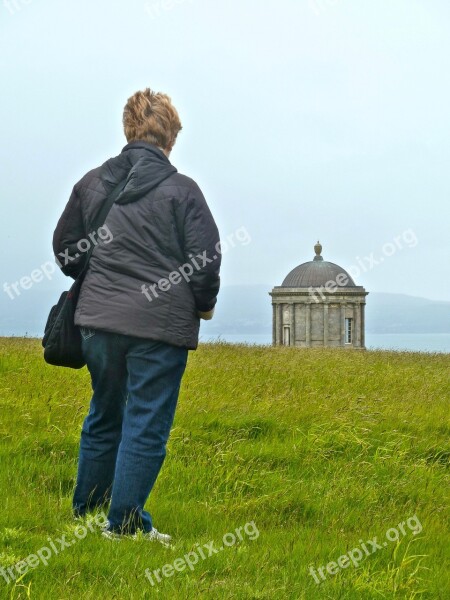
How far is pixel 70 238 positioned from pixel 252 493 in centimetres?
260

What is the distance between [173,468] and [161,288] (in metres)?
2.34

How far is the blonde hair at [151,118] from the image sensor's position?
178 inches

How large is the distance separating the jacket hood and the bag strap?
46 mm

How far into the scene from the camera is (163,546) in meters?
4.27

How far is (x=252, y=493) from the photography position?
5852mm

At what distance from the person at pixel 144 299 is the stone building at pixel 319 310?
36.7 metres

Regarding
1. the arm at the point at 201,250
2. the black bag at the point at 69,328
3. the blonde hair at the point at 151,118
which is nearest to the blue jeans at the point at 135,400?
the black bag at the point at 69,328

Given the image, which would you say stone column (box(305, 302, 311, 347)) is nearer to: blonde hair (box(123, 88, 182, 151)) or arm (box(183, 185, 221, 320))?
blonde hair (box(123, 88, 182, 151))

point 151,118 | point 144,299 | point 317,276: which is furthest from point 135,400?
point 317,276

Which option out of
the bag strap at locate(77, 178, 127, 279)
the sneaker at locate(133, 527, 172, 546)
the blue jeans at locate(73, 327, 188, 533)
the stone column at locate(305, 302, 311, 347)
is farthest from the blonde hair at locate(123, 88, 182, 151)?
the stone column at locate(305, 302, 311, 347)

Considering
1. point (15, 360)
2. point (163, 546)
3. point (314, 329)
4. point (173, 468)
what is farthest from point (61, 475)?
point (314, 329)

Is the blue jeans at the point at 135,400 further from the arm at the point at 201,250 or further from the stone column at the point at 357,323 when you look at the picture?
the stone column at the point at 357,323

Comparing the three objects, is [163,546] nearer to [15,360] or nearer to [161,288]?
[161,288]

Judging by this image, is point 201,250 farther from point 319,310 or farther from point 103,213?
point 319,310
